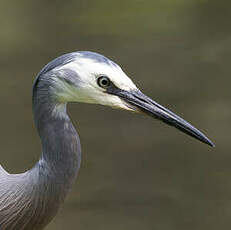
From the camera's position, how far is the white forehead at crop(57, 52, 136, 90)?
2807 millimetres

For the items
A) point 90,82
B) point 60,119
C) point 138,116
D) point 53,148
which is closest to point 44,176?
point 53,148

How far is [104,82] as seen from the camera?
2828 millimetres

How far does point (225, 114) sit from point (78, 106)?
1.12 metres

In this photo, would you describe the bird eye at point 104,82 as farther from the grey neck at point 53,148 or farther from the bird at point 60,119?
the grey neck at point 53,148

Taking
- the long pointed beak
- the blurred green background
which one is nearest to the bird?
the long pointed beak

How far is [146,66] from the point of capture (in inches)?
237

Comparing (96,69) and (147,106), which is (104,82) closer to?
(96,69)

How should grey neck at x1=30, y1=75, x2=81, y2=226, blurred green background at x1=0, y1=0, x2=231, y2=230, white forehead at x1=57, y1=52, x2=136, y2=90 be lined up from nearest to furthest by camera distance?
white forehead at x1=57, y1=52, x2=136, y2=90, grey neck at x1=30, y1=75, x2=81, y2=226, blurred green background at x1=0, y1=0, x2=231, y2=230

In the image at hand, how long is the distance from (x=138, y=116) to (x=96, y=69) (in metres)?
→ 2.64

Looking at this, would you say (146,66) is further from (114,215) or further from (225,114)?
(114,215)

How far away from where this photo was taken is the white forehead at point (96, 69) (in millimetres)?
2807

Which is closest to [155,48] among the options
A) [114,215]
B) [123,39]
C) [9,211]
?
[123,39]

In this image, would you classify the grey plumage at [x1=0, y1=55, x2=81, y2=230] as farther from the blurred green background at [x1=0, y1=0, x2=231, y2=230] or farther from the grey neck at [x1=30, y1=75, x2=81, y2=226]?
the blurred green background at [x1=0, y1=0, x2=231, y2=230]

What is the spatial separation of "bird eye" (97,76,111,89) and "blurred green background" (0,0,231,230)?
5.94 feet
